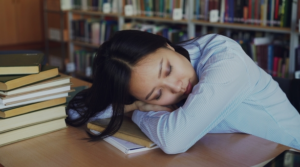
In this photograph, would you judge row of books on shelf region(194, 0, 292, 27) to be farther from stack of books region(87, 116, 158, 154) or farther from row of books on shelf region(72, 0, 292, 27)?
stack of books region(87, 116, 158, 154)

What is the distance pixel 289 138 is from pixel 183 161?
463mm

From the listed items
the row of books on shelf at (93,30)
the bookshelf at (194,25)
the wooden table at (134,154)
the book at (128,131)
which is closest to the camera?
the wooden table at (134,154)

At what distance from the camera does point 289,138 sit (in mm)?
1276

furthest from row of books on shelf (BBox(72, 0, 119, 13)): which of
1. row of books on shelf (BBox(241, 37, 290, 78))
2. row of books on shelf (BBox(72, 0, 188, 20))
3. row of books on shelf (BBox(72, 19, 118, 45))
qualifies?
row of books on shelf (BBox(241, 37, 290, 78))

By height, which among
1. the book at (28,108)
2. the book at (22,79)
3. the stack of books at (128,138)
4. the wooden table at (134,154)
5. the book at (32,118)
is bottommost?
the wooden table at (134,154)

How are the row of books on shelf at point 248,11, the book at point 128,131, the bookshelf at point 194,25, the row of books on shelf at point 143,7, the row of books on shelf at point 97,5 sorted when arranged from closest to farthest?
the book at point 128,131 → the bookshelf at point 194,25 → the row of books on shelf at point 248,11 → the row of books on shelf at point 143,7 → the row of books on shelf at point 97,5

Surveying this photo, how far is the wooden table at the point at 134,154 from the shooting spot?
1007mm

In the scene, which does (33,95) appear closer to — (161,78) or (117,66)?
(117,66)

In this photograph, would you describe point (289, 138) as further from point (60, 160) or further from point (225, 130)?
point (60, 160)

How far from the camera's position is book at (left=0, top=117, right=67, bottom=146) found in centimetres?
115

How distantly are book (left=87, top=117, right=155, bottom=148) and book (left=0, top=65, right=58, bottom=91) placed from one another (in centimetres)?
21

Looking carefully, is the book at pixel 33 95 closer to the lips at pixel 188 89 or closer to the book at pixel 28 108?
the book at pixel 28 108

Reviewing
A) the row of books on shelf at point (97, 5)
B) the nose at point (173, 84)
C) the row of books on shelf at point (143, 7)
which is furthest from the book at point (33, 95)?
the row of books on shelf at point (97, 5)

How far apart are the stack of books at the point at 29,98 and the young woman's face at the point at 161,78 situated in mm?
265
